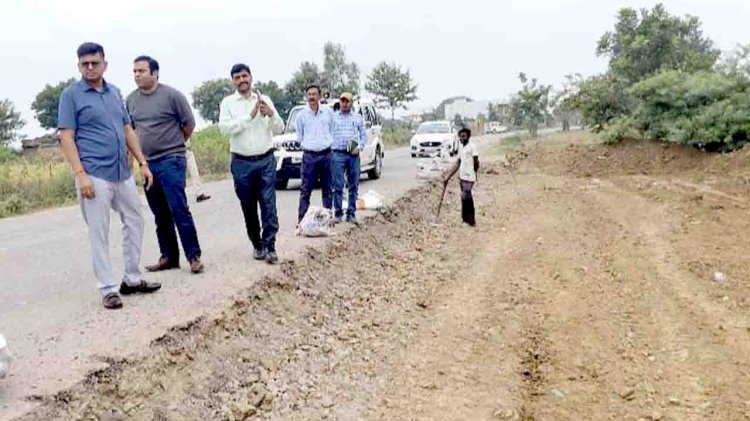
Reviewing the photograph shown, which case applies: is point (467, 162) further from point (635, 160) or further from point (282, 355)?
point (635, 160)

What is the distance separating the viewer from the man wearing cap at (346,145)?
30.9ft

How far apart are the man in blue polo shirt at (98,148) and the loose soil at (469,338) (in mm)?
905

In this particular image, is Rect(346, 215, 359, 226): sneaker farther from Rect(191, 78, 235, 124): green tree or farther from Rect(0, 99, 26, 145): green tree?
Rect(191, 78, 235, 124): green tree

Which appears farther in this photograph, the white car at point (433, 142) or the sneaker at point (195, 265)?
the white car at point (433, 142)

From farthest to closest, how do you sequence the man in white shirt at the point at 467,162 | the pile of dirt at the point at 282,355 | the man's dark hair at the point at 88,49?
1. the man in white shirt at the point at 467,162
2. the man's dark hair at the point at 88,49
3. the pile of dirt at the point at 282,355

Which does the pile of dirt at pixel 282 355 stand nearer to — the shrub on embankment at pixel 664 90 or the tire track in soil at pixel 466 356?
the tire track in soil at pixel 466 356

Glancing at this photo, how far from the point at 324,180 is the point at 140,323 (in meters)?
4.19

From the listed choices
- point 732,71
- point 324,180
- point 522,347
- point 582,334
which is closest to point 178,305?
point 522,347

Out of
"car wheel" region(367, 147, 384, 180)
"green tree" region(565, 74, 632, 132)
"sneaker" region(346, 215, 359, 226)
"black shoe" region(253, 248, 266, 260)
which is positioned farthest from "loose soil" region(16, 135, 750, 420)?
"green tree" region(565, 74, 632, 132)

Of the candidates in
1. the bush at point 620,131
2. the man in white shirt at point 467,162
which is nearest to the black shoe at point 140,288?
the man in white shirt at point 467,162

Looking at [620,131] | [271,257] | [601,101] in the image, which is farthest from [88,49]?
[601,101]

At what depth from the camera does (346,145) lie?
9469 mm

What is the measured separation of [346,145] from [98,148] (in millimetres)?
4623

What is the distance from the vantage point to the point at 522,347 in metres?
5.25
